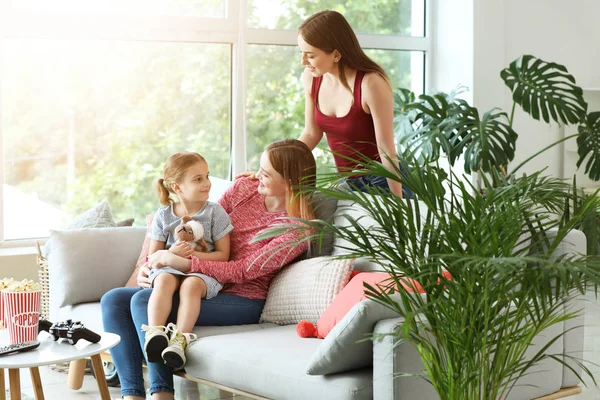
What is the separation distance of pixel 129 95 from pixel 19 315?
7.91ft

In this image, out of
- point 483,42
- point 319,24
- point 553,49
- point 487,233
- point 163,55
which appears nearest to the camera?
point 487,233

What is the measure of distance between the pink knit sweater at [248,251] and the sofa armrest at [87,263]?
505mm

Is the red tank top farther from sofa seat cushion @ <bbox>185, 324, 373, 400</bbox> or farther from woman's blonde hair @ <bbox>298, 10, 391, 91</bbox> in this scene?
sofa seat cushion @ <bbox>185, 324, 373, 400</bbox>

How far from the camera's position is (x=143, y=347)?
316 cm

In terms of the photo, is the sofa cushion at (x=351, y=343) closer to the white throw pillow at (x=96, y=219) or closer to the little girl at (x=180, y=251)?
the little girl at (x=180, y=251)

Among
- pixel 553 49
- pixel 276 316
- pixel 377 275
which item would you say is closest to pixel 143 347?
pixel 276 316

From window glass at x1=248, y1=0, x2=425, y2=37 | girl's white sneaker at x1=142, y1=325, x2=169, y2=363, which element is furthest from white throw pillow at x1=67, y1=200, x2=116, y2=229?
window glass at x1=248, y1=0, x2=425, y2=37

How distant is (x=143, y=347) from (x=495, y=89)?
11.8 ft

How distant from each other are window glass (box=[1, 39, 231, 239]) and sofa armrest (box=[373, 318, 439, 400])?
9.35 ft

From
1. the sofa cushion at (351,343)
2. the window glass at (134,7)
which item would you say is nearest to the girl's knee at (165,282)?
the sofa cushion at (351,343)

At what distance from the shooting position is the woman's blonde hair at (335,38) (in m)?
3.58

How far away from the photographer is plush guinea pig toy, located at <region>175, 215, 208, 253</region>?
135 inches

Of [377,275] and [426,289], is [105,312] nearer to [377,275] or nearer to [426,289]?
[377,275]

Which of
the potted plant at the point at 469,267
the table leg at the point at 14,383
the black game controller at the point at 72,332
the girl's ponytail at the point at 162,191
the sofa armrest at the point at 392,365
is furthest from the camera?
the girl's ponytail at the point at 162,191
